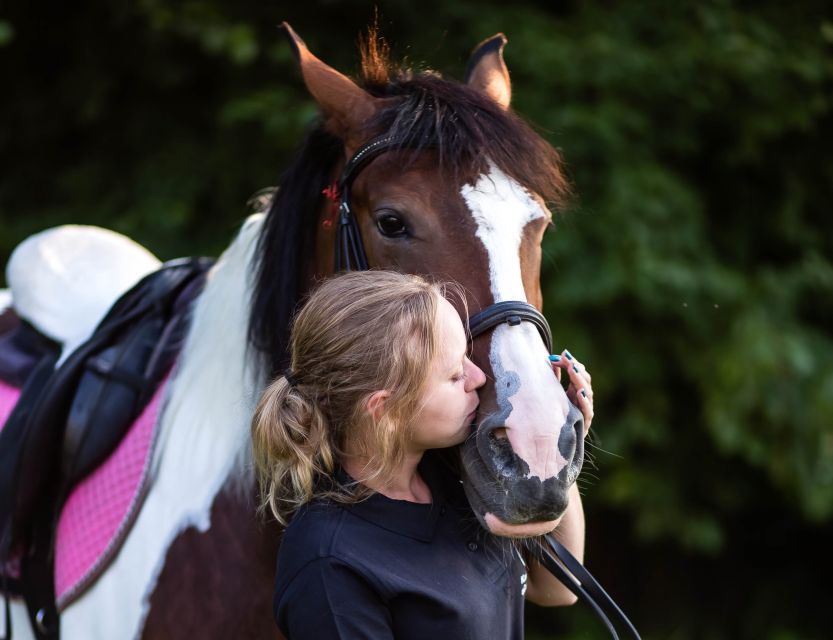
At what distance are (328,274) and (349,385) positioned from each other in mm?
449

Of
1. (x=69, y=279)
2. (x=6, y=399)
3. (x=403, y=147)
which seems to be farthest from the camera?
(x=69, y=279)

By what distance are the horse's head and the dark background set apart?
1.96m

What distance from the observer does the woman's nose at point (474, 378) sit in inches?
49.6

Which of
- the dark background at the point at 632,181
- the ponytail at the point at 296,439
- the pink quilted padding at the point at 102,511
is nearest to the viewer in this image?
the ponytail at the point at 296,439

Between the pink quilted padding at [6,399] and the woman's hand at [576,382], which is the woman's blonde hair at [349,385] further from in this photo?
the pink quilted padding at [6,399]

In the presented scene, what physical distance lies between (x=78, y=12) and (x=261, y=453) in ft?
12.8

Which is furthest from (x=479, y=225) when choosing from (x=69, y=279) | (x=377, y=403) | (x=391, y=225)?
(x=69, y=279)

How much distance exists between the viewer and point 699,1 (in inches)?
152

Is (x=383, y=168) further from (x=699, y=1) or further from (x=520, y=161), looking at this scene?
(x=699, y=1)

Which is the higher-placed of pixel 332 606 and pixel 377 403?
pixel 377 403

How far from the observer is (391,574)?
117 cm

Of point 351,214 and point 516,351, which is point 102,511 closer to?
point 351,214

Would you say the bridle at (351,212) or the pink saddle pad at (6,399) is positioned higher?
the bridle at (351,212)

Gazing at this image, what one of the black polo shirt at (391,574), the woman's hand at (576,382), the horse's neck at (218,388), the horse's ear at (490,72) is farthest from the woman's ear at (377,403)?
the horse's ear at (490,72)
